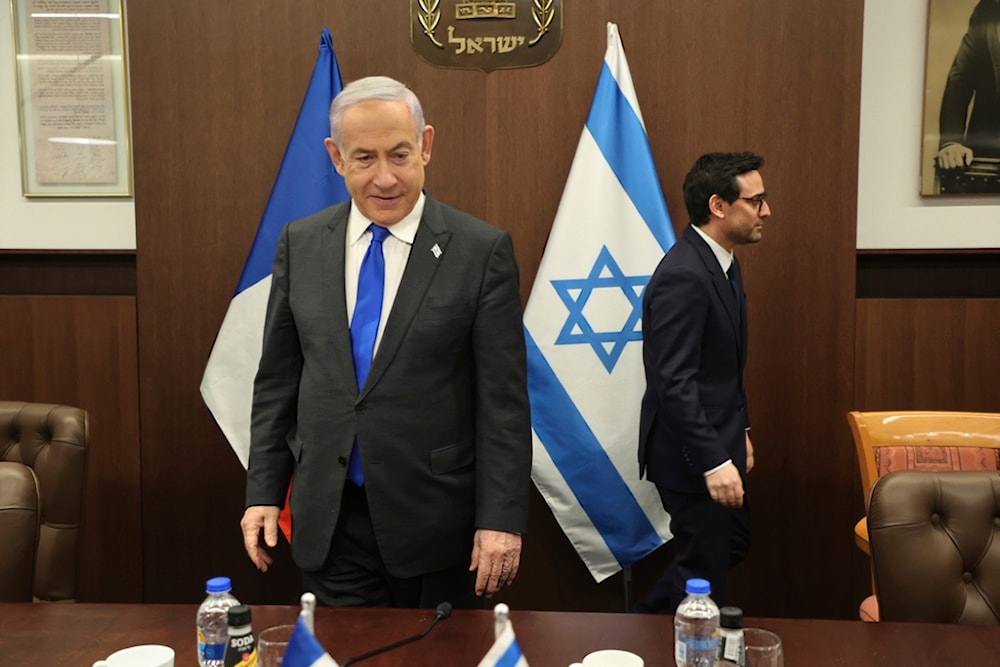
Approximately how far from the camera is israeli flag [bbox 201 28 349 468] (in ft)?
10.5

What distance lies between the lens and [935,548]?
5.96 ft

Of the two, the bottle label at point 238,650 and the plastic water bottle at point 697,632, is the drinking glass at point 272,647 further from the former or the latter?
the plastic water bottle at point 697,632

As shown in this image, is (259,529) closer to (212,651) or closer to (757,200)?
(212,651)

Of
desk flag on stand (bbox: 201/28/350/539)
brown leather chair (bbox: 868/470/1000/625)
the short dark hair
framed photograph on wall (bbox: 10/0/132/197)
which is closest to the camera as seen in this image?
brown leather chair (bbox: 868/470/1000/625)

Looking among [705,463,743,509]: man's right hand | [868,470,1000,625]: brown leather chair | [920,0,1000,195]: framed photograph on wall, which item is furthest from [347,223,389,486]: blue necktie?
[920,0,1000,195]: framed photograph on wall

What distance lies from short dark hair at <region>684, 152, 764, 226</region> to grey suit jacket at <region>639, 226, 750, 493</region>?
0.25ft

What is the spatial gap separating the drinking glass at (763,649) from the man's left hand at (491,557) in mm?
722

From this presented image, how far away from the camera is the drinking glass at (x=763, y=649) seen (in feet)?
4.48

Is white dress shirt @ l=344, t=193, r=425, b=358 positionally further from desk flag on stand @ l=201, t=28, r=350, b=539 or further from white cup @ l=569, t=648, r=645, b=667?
desk flag on stand @ l=201, t=28, r=350, b=539

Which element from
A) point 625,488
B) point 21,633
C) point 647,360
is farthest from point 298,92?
point 21,633

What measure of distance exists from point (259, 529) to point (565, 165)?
1785mm

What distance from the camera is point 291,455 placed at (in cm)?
217

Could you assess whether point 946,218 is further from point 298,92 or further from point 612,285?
point 298,92

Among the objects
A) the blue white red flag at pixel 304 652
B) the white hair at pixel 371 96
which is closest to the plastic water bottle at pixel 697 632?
the blue white red flag at pixel 304 652
